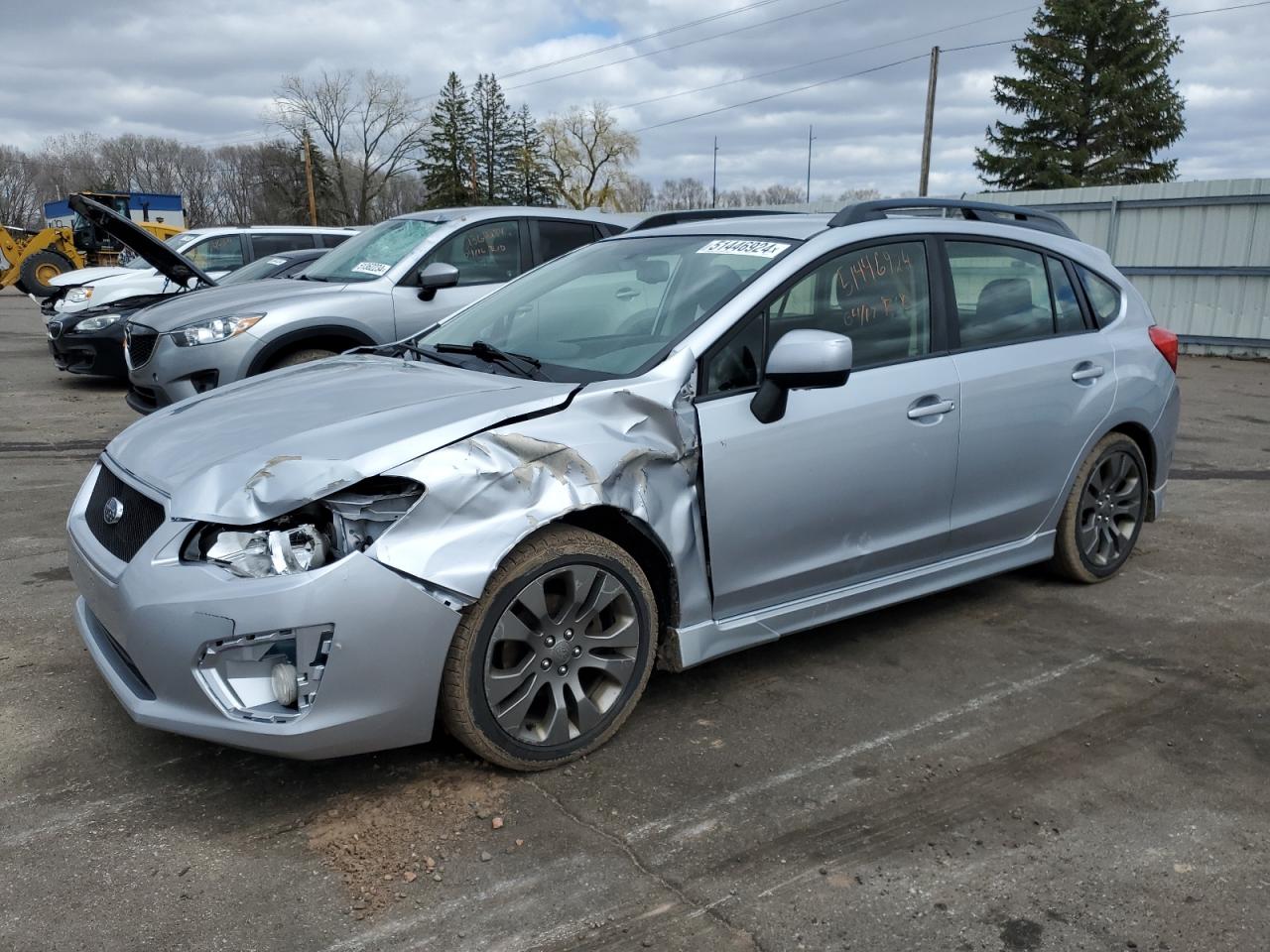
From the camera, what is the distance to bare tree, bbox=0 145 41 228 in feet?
291

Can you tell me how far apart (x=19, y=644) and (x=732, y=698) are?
9.31ft

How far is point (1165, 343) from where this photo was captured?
5.14 m

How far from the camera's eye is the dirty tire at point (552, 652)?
117 inches

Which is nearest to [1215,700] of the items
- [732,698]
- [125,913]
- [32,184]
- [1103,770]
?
[1103,770]

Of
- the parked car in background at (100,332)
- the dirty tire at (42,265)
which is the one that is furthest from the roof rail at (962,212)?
the dirty tire at (42,265)

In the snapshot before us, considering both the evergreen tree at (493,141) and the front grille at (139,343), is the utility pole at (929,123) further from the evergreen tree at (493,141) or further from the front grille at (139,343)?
the evergreen tree at (493,141)

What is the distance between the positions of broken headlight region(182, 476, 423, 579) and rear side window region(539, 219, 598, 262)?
5.60 metres

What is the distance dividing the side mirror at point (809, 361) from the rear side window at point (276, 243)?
11047mm

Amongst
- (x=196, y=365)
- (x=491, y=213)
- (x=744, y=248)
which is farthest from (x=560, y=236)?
(x=744, y=248)

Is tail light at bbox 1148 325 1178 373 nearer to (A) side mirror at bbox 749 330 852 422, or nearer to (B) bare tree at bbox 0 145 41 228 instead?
(A) side mirror at bbox 749 330 852 422

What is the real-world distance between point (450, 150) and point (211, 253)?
6114 centimetres

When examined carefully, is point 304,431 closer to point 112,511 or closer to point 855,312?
point 112,511

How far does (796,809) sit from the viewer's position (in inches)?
120

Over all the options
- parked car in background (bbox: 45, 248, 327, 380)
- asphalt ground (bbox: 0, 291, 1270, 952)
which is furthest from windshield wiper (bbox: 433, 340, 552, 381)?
parked car in background (bbox: 45, 248, 327, 380)
